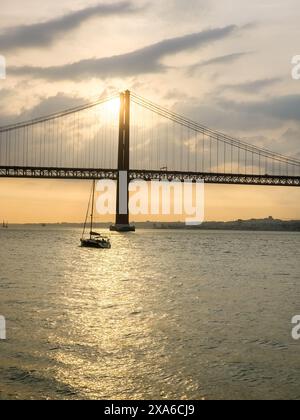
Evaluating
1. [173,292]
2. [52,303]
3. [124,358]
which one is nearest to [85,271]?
[173,292]

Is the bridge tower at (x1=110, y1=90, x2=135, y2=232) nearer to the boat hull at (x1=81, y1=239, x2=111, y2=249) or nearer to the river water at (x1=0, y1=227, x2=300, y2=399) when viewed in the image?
the boat hull at (x1=81, y1=239, x2=111, y2=249)

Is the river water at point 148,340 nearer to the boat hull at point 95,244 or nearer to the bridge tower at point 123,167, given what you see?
the boat hull at point 95,244

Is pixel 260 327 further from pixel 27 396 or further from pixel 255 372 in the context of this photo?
pixel 27 396

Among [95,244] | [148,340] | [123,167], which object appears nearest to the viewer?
[148,340]

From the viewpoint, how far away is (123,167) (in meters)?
100

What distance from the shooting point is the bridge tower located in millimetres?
97188

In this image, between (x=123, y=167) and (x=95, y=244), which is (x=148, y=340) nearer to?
(x=95, y=244)

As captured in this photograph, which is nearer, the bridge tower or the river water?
the river water

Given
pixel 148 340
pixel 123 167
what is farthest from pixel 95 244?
pixel 148 340

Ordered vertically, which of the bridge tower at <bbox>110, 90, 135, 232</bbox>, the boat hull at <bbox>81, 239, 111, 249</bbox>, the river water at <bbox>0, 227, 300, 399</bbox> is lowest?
the boat hull at <bbox>81, 239, 111, 249</bbox>

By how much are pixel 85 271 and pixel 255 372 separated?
24.3 metres

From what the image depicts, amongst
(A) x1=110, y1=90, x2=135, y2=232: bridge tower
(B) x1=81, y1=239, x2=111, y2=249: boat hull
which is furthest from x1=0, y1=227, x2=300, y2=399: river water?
(A) x1=110, y1=90, x2=135, y2=232: bridge tower

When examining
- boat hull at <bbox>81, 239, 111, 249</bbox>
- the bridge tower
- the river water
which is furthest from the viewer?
the bridge tower
